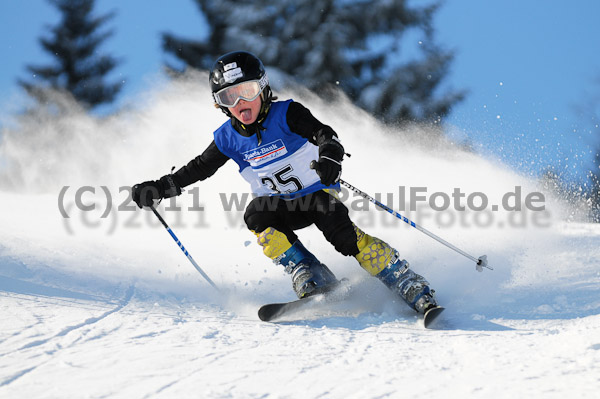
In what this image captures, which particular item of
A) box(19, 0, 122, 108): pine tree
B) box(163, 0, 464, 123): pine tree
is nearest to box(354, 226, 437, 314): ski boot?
box(163, 0, 464, 123): pine tree

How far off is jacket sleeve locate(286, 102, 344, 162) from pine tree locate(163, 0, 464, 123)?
13333 millimetres

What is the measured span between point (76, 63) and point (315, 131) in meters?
20.2

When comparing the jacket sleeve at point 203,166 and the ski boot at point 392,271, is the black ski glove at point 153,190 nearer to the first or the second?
the jacket sleeve at point 203,166

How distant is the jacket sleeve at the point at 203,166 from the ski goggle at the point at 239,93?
42cm

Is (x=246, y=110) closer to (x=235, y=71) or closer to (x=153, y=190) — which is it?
(x=235, y=71)

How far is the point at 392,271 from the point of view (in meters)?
3.49

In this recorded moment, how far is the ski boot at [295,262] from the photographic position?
3.55 m

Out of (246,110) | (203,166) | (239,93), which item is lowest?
(203,166)

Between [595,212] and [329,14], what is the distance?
10.2 meters

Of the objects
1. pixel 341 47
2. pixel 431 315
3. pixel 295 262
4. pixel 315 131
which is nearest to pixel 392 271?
pixel 431 315

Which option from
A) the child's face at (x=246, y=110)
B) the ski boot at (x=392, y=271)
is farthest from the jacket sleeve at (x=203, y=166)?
the ski boot at (x=392, y=271)

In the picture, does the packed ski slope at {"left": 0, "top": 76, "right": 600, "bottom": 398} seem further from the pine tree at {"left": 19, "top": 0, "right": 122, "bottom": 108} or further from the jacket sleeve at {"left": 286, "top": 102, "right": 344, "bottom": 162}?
the pine tree at {"left": 19, "top": 0, "right": 122, "bottom": 108}

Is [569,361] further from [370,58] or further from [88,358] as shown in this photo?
[370,58]

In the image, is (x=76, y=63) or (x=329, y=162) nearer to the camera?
(x=329, y=162)
